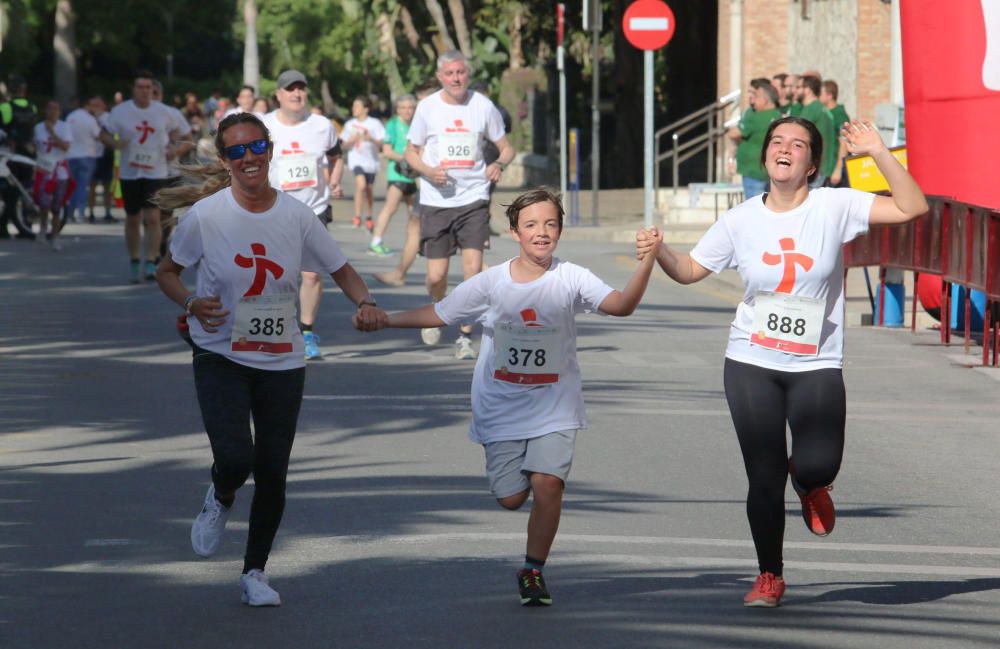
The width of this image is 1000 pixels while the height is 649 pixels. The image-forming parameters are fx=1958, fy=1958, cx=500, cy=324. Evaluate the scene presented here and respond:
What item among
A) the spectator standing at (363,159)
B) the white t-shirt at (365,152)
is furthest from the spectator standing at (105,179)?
the white t-shirt at (365,152)

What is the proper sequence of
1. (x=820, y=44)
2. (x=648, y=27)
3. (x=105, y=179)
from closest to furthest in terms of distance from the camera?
(x=648, y=27) → (x=105, y=179) → (x=820, y=44)

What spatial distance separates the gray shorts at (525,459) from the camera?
6609 millimetres

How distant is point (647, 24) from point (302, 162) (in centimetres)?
1246

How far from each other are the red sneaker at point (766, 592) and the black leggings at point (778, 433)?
41 millimetres

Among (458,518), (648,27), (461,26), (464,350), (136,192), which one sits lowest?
(458,518)

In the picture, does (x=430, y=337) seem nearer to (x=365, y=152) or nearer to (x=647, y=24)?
(x=647, y=24)

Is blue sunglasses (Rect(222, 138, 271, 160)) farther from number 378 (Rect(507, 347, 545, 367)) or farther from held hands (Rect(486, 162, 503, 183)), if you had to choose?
held hands (Rect(486, 162, 503, 183))

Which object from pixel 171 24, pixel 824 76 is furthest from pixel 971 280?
pixel 171 24

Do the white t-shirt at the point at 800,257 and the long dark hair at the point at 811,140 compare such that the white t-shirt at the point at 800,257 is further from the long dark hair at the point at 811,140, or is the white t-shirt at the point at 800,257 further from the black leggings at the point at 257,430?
the black leggings at the point at 257,430

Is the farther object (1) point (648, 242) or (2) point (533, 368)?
(2) point (533, 368)

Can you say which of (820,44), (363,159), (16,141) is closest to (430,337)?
(363,159)

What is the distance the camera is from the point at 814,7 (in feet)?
108

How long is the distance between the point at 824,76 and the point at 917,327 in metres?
16.7

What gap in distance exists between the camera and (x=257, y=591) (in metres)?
6.55
